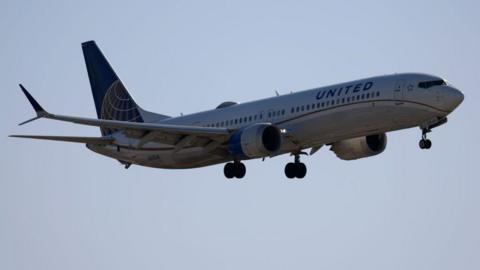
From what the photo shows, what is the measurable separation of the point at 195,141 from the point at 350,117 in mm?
8696

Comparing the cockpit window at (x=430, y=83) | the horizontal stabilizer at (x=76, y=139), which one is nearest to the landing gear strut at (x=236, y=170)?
the horizontal stabilizer at (x=76, y=139)

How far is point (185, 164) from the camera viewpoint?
74750 mm

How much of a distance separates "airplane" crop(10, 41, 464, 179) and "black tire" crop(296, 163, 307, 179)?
0.05 m

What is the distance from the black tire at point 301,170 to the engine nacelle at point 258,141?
16.4 feet

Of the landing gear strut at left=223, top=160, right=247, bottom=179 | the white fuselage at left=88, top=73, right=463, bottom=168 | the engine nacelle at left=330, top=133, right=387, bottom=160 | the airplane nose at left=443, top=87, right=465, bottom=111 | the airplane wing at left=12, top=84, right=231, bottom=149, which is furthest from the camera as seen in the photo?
the engine nacelle at left=330, top=133, right=387, bottom=160

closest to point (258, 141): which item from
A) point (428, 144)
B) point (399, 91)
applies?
point (399, 91)

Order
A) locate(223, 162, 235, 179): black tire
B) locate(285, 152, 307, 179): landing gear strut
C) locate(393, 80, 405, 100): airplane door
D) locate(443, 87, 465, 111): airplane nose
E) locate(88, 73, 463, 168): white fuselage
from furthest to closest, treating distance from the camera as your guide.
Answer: locate(285, 152, 307, 179): landing gear strut
locate(223, 162, 235, 179): black tire
locate(393, 80, 405, 100): airplane door
locate(88, 73, 463, 168): white fuselage
locate(443, 87, 465, 111): airplane nose

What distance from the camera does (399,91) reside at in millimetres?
67938

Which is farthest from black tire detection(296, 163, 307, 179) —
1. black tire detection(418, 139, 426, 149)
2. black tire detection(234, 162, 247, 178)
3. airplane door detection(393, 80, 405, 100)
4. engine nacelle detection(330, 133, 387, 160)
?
black tire detection(418, 139, 426, 149)

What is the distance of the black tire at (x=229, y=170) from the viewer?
73188 millimetres

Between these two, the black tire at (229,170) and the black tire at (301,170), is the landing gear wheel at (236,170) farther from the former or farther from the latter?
the black tire at (301,170)

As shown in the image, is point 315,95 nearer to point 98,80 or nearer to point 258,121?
point 258,121

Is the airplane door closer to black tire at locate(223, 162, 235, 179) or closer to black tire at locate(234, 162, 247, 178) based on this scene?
black tire at locate(234, 162, 247, 178)

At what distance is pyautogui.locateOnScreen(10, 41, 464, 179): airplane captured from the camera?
67625mm
